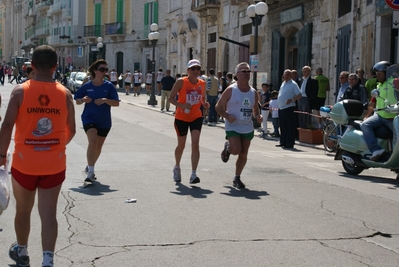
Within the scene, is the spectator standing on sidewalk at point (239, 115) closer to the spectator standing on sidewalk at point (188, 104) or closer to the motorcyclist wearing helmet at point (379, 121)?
the spectator standing on sidewalk at point (188, 104)

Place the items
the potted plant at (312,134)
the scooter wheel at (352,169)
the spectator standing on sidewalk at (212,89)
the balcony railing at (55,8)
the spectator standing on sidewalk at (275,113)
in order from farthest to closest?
the balcony railing at (55,8) < the spectator standing on sidewalk at (212,89) < the spectator standing on sidewalk at (275,113) < the potted plant at (312,134) < the scooter wheel at (352,169)

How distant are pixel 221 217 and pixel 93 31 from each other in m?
61.6

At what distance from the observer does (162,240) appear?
6.59 metres

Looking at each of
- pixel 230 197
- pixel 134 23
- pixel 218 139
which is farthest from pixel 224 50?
pixel 230 197

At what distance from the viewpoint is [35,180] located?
530 centimetres

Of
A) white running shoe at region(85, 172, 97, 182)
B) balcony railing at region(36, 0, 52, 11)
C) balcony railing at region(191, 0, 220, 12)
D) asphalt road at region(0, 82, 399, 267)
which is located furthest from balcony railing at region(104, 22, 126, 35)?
white running shoe at region(85, 172, 97, 182)

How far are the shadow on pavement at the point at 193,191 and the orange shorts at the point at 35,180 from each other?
3893 millimetres

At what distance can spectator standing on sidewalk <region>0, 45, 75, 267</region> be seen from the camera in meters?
5.21

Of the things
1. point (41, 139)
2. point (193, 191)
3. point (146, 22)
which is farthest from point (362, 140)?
point (146, 22)

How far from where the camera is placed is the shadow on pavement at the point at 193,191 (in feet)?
30.2

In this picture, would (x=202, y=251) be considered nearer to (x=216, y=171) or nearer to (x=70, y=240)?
(x=70, y=240)

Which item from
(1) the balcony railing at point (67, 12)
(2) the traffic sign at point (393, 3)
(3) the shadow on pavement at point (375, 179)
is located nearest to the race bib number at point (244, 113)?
(3) the shadow on pavement at point (375, 179)

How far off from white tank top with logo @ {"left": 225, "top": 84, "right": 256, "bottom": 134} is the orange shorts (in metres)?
4.76

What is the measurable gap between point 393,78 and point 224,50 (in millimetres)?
26702
